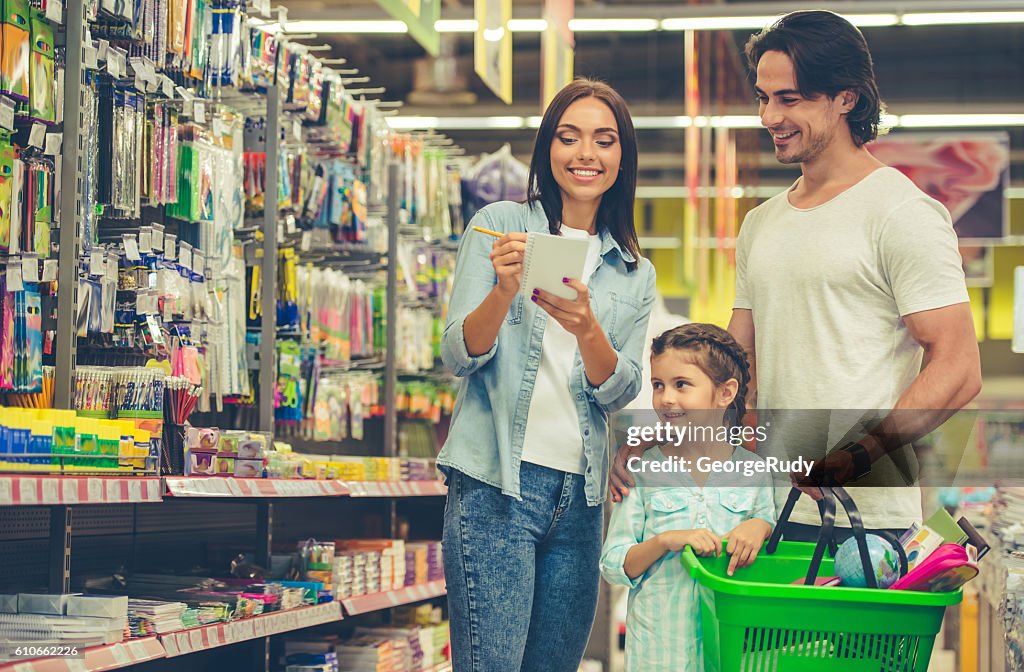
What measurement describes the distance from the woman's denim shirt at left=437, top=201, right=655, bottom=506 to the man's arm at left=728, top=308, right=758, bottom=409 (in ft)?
0.72

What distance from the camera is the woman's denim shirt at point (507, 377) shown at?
251 centimetres

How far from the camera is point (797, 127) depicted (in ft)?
8.01

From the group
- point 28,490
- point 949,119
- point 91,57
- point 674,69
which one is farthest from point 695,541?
point 674,69

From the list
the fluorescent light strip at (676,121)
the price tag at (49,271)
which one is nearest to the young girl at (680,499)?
the price tag at (49,271)

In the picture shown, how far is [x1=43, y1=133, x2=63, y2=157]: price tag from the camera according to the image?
316cm

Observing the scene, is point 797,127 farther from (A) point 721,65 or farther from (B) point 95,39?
(A) point 721,65

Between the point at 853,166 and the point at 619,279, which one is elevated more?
the point at 853,166

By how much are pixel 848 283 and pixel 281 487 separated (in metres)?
2.02

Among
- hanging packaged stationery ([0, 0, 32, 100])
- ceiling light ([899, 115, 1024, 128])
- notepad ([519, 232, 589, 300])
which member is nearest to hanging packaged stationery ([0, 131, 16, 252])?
hanging packaged stationery ([0, 0, 32, 100])

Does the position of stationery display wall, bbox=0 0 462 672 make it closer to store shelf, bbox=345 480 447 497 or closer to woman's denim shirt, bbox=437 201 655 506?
store shelf, bbox=345 480 447 497

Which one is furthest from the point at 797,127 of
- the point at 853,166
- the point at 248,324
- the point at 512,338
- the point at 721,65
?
the point at 721,65

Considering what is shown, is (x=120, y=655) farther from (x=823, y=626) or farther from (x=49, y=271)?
(x=823, y=626)

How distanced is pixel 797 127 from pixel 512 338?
2.26 ft

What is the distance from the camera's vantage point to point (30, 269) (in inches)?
121
